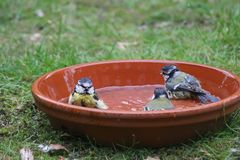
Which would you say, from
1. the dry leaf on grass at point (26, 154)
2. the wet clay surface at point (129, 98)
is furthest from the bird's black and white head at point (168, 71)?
the dry leaf on grass at point (26, 154)

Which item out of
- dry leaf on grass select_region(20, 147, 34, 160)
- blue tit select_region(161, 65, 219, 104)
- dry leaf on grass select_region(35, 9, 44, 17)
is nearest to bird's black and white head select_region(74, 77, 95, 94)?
dry leaf on grass select_region(20, 147, 34, 160)

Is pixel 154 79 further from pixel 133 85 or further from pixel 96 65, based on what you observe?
pixel 96 65

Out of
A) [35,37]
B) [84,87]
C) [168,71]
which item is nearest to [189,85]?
[168,71]

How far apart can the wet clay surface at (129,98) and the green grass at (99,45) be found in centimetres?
36

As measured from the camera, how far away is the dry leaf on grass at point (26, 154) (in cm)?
335

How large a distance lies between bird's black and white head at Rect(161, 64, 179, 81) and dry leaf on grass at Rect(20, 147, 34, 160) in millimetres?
1019

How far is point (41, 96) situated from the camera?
3.36 m

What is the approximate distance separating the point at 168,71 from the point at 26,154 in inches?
43.1

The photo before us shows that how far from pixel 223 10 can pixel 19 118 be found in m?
2.92

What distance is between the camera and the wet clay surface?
3748 millimetres

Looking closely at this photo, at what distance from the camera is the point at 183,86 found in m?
3.75

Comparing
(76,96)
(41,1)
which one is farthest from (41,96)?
(41,1)

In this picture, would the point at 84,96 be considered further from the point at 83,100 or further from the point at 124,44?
the point at 124,44

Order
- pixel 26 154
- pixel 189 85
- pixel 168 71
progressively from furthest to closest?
pixel 168 71
pixel 189 85
pixel 26 154
